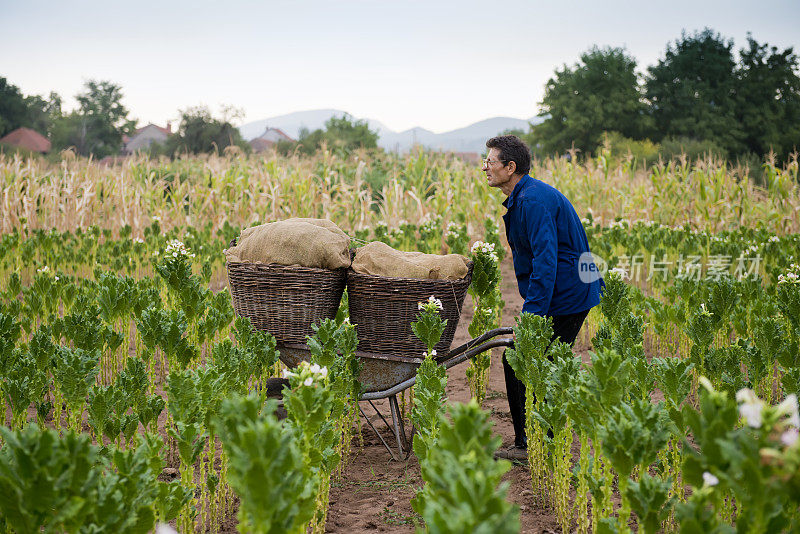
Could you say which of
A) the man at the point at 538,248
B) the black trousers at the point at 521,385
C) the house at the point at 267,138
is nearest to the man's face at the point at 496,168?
the man at the point at 538,248

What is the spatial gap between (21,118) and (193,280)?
50.9 metres

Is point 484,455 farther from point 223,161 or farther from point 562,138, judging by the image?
point 562,138

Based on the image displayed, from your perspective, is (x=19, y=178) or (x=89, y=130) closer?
(x=19, y=178)

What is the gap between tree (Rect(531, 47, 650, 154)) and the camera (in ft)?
144

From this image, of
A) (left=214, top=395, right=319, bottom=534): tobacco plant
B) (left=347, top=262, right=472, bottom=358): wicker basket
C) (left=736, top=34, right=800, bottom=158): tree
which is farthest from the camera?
(left=736, top=34, right=800, bottom=158): tree

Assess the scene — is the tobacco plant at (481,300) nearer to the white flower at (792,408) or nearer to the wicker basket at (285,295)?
the wicker basket at (285,295)

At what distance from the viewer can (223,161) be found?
14.9 m

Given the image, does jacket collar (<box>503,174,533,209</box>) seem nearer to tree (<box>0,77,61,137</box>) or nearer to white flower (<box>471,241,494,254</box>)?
white flower (<box>471,241,494,254</box>)

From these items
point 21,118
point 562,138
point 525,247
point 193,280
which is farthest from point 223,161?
point 21,118

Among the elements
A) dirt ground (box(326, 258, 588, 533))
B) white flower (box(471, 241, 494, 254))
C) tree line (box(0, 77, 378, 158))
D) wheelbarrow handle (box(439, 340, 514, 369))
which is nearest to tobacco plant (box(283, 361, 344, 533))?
dirt ground (box(326, 258, 588, 533))

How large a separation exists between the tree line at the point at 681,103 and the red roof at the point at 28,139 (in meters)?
35.6

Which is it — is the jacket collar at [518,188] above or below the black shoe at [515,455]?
above

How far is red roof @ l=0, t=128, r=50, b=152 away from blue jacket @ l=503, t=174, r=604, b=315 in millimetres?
48885

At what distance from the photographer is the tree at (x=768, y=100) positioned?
1564 inches
